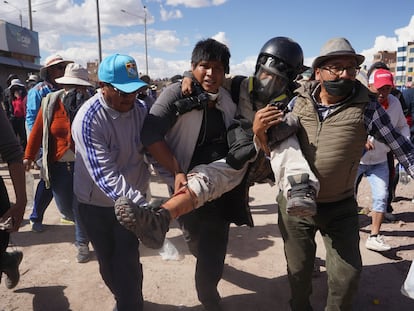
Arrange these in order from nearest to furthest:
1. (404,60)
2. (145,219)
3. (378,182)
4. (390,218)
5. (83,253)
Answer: (145,219) → (83,253) → (378,182) → (390,218) → (404,60)

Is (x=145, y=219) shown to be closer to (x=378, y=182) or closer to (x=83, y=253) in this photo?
(x=83, y=253)

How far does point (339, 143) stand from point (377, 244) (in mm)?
2518

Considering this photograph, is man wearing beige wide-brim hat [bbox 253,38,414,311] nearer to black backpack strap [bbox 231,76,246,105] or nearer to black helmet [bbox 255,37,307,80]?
black helmet [bbox 255,37,307,80]

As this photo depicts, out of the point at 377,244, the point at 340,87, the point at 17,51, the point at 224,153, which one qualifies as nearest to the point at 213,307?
the point at 224,153

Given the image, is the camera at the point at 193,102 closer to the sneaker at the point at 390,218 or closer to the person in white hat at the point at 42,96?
the person in white hat at the point at 42,96

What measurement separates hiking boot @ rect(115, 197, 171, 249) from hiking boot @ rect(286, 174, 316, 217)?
72cm

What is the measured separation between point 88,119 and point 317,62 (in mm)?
1574

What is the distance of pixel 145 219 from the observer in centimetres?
202

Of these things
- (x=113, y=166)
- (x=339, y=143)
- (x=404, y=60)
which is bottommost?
(x=113, y=166)

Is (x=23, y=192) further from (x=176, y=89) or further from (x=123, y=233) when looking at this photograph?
(x=176, y=89)

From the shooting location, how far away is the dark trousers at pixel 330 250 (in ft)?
7.79

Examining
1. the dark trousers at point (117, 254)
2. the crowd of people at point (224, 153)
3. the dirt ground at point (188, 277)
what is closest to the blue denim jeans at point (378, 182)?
the dirt ground at point (188, 277)

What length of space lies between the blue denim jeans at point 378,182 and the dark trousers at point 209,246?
248 cm

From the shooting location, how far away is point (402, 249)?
4.41 meters
